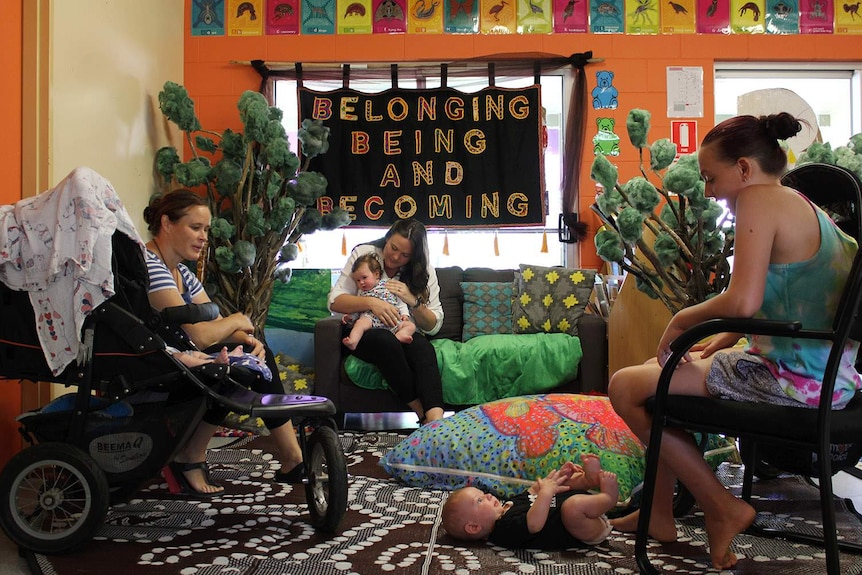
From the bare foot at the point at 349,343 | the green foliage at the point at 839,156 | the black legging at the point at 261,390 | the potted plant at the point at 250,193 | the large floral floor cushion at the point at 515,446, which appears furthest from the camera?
the potted plant at the point at 250,193

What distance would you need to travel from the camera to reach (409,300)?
13.0ft

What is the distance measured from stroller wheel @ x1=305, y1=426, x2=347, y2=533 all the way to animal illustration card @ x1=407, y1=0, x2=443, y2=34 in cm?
343

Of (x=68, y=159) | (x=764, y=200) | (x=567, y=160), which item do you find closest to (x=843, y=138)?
(x=567, y=160)

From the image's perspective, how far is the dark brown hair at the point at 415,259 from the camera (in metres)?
3.97

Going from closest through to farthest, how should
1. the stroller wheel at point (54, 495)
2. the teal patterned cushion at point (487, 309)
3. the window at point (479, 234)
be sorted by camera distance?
the stroller wheel at point (54, 495) < the teal patterned cushion at point (487, 309) < the window at point (479, 234)

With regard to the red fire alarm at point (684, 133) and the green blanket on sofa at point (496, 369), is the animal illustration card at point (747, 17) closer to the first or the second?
the red fire alarm at point (684, 133)

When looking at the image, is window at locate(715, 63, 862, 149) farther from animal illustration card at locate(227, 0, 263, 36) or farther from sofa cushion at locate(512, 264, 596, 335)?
animal illustration card at locate(227, 0, 263, 36)

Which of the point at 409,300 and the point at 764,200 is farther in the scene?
the point at 409,300

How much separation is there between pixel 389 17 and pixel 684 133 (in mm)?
1939

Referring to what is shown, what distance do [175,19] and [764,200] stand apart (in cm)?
417

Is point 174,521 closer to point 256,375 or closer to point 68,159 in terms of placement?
point 256,375

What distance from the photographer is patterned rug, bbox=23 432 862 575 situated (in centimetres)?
197

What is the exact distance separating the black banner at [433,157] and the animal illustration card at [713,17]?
3.58ft

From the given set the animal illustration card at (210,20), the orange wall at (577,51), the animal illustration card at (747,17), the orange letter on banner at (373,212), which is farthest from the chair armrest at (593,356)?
the animal illustration card at (210,20)
